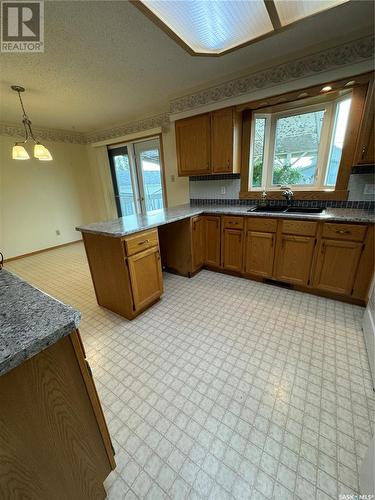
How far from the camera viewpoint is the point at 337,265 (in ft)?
6.91

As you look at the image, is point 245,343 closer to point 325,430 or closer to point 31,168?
point 325,430

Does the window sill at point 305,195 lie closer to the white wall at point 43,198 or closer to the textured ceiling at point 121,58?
the textured ceiling at point 121,58

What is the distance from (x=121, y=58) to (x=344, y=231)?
2.74m

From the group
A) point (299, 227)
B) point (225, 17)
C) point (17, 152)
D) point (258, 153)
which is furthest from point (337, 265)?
point (17, 152)

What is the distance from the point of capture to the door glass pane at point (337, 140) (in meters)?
2.25

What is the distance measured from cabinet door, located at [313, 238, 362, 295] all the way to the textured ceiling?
189cm

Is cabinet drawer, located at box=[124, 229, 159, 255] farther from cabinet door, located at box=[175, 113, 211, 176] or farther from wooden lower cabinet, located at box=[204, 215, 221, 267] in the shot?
cabinet door, located at box=[175, 113, 211, 176]

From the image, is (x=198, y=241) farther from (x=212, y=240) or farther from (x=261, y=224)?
(x=261, y=224)

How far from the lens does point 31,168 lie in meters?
4.06

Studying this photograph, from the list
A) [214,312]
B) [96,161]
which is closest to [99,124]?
[96,161]

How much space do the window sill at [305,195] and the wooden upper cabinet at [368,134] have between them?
417 mm

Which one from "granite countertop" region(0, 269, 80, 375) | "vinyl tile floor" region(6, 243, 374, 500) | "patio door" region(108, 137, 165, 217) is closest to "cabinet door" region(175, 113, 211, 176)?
"patio door" region(108, 137, 165, 217)

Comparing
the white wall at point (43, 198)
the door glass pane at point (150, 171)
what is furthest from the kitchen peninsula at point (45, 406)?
the white wall at point (43, 198)

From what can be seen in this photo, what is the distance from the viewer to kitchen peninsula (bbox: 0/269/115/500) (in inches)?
22.4
